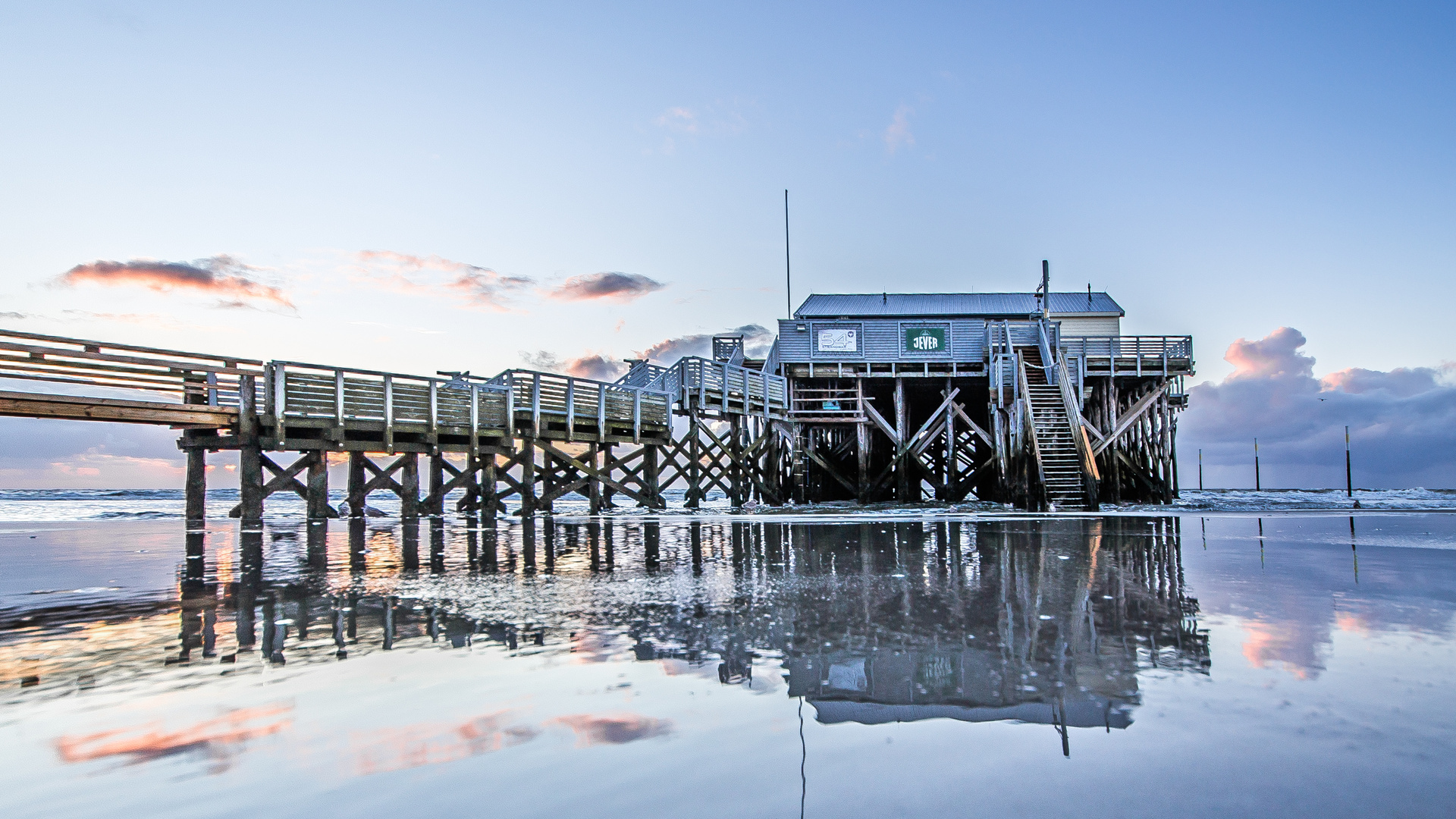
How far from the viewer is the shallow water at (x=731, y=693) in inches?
88.5

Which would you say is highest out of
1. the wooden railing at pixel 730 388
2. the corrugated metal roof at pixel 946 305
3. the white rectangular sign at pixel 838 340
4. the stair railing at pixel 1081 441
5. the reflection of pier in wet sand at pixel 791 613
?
the corrugated metal roof at pixel 946 305

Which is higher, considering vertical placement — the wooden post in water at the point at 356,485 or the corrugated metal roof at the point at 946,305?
the corrugated metal roof at the point at 946,305

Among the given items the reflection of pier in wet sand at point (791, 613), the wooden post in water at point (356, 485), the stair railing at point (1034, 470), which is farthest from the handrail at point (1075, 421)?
the wooden post in water at point (356, 485)

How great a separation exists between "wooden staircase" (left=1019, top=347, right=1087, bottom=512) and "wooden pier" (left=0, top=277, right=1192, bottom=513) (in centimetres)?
6

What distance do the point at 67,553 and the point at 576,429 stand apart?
430 inches

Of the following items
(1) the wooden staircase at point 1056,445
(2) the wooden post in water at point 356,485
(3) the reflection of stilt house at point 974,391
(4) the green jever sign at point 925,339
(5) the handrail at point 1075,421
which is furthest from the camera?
(4) the green jever sign at point 925,339

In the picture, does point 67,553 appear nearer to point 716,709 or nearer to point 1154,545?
point 716,709

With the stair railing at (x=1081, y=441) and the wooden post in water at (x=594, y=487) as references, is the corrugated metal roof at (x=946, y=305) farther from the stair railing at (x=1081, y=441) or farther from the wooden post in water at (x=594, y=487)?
the wooden post in water at (x=594, y=487)

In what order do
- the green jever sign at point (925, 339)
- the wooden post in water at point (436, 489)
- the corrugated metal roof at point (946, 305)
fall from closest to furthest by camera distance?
the wooden post in water at point (436, 489) → the green jever sign at point (925, 339) → the corrugated metal roof at point (946, 305)

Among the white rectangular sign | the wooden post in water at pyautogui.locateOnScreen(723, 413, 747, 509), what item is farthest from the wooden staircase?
the wooden post in water at pyautogui.locateOnScreen(723, 413, 747, 509)

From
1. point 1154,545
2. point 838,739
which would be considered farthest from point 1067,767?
point 1154,545

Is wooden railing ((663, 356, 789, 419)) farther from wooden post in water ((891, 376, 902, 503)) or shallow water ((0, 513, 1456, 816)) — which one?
shallow water ((0, 513, 1456, 816))

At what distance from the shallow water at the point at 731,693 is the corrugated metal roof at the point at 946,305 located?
26.0 m

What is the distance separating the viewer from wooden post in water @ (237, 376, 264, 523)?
14570mm
